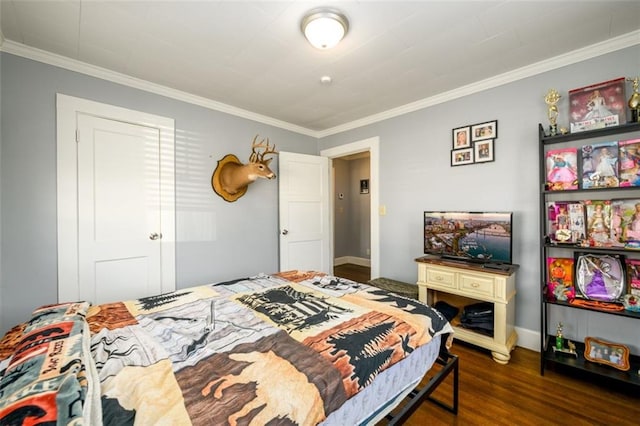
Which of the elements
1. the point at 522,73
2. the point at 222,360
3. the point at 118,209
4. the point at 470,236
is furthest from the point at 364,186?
the point at 222,360

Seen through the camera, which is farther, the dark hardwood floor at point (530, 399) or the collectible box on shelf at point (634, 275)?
the collectible box on shelf at point (634, 275)

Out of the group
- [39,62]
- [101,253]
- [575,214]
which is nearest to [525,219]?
[575,214]

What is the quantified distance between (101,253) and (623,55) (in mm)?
4535

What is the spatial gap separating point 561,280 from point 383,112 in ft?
8.17

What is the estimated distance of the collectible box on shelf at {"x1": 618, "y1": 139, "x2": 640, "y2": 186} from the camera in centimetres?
183

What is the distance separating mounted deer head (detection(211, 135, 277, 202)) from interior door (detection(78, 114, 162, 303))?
2.13ft

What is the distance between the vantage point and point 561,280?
2115mm

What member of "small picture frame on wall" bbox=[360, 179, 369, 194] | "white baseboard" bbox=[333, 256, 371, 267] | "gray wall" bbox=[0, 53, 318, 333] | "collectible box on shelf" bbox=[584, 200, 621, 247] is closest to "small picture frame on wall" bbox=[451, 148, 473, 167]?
"collectible box on shelf" bbox=[584, 200, 621, 247]

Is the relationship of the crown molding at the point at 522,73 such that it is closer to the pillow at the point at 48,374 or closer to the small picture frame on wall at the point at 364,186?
the small picture frame on wall at the point at 364,186

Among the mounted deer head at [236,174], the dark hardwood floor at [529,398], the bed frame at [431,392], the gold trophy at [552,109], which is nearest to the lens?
the bed frame at [431,392]

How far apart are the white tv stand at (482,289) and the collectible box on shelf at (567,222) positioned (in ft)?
1.46

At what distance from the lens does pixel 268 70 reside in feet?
7.94

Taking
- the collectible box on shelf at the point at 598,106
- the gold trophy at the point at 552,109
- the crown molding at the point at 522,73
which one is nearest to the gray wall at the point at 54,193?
the crown molding at the point at 522,73

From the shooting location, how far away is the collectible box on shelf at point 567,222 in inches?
79.7
